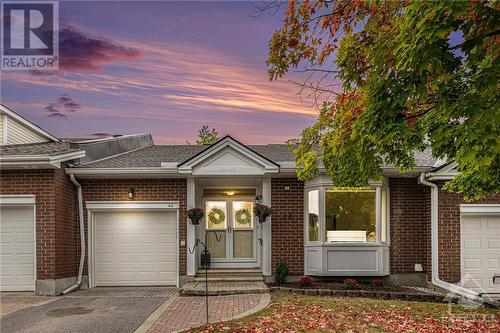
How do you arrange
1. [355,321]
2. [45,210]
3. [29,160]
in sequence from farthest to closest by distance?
1. [45,210]
2. [29,160]
3. [355,321]

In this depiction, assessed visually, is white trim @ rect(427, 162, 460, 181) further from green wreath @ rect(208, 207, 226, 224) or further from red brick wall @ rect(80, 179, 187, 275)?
red brick wall @ rect(80, 179, 187, 275)

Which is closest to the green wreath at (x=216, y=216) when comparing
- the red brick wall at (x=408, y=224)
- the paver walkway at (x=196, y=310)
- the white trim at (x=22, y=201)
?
the paver walkway at (x=196, y=310)

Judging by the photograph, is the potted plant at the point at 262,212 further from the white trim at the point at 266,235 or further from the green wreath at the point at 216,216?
the green wreath at the point at 216,216

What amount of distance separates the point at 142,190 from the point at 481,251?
10522 mm

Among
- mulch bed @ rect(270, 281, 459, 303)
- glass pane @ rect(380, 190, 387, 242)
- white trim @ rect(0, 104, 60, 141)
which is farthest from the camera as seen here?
white trim @ rect(0, 104, 60, 141)

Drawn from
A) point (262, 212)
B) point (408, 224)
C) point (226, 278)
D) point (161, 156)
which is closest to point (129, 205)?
point (161, 156)

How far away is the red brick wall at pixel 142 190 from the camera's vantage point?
14.3 metres

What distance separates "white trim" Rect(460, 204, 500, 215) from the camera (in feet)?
44.9

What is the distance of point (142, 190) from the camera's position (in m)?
14.4

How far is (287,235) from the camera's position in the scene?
1428cm

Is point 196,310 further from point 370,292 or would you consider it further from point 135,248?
point 135,248

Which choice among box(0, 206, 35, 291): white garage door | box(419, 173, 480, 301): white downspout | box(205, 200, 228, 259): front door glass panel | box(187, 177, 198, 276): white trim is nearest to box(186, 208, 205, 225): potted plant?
box(187, 177, 198, 276): white trim

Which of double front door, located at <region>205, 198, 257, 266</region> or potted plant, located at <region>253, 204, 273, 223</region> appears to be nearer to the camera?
potted plant, located at <region>253, 204, 273, 223</region>

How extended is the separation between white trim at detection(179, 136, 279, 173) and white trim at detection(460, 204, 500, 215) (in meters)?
5.72
